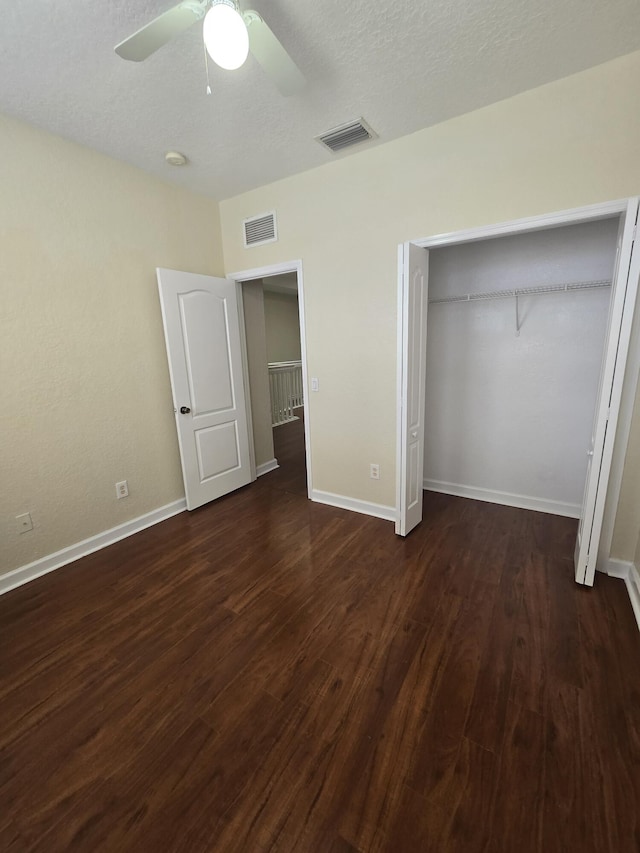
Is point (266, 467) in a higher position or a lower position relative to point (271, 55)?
lower

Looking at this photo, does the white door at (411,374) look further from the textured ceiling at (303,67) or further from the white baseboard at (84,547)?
the white baseboard at (84,547)

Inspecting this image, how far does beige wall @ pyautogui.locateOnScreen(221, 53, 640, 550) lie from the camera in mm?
1847

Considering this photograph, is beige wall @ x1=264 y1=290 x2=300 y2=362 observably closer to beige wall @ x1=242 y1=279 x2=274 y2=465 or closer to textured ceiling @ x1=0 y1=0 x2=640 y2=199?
beige wall @ x1=242 y1=279 x2=274 y2=465

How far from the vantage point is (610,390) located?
184 cm

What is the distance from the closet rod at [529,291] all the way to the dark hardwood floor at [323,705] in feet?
6.27

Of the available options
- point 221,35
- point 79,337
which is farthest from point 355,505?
point 221,35

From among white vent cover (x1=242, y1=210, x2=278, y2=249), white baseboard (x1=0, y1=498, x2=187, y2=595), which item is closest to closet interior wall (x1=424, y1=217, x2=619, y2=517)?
white vent cover (x1=242, y1=210, x2=278, y2=249)

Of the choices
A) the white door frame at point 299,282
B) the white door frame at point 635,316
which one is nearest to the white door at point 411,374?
the white door frame at point 635,316

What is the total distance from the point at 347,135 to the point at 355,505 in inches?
109

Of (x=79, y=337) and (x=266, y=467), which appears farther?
(x=266, y=467)

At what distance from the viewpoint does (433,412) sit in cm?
344

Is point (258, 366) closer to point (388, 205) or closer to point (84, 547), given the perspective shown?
point (388, 205)

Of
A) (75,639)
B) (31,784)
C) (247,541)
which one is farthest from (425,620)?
(75,639)

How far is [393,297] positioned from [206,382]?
178 cm
